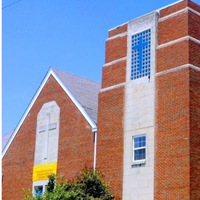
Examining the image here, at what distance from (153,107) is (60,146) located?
28.5 feet

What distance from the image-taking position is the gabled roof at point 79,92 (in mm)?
33156

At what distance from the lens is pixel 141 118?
27891 millimetres

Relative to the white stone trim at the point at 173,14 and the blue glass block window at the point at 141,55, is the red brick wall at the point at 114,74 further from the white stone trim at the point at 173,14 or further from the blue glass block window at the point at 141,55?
the white stone trim at the point at 173,14

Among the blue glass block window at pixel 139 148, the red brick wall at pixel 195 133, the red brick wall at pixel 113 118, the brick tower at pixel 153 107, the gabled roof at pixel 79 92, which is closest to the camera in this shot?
the red brick wall at pixel 195 133

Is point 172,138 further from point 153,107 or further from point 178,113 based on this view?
point 153,107

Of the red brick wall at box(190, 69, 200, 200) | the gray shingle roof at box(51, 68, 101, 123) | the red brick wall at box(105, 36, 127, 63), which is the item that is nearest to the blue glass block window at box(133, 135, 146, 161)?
the red brick wall at box(190, 69, 200, 200)

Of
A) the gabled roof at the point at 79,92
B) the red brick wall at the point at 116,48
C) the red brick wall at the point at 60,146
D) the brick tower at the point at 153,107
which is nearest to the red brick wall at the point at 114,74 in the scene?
the brick tower at the point at 153,107

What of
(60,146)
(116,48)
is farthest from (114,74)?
(60,146)

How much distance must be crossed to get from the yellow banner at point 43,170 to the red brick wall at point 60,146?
1.67 feet

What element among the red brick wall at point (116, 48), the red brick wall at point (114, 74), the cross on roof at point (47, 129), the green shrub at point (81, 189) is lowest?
the green shrub at point (81, 189)

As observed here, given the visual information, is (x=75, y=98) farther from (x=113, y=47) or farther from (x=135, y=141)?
(x=135, y=141)

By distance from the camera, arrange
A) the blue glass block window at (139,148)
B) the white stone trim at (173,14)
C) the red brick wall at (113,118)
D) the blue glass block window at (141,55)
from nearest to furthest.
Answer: the blue glass block window at (139,148), the white stone trim at (173,14), the red brick wall at (113,118), the blue glass block window at (141,55)

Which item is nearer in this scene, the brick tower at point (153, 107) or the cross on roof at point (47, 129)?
the brick tower at point (153, 107)

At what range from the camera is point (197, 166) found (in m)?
25.1
